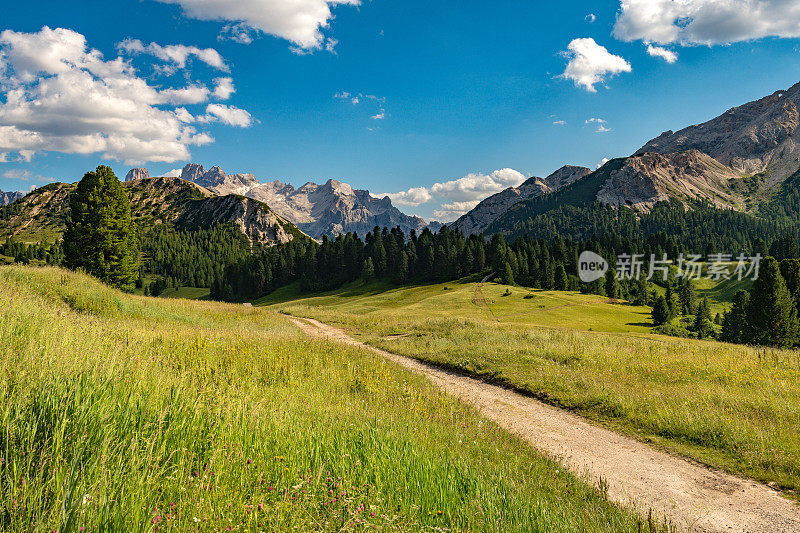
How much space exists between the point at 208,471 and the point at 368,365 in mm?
10797

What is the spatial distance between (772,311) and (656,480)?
66.4 metres

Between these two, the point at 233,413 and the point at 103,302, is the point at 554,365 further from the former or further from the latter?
the point at 103,302

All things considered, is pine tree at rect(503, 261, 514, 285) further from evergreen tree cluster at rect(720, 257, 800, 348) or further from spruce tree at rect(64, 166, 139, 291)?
spruce tree at rect(64, 166, 139, 291)

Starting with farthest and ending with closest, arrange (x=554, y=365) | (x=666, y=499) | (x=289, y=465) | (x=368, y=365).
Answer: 1. (x=554, y=365)
2. (x=368, y=365)
3. (x=666, y=499)
4. (x=289, y=465)

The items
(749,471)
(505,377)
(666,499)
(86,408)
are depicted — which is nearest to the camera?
(86,408)

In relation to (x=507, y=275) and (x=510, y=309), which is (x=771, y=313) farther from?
(x=507, y=275)

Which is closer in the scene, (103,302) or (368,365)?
(368,365)

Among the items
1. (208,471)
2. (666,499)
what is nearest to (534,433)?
(666,499)

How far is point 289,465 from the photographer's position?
416cm

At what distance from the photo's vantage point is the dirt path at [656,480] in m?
6.34

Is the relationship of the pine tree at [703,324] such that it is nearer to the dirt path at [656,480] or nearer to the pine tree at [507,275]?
the pine tree at [507,275]

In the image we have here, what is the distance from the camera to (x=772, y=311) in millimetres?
52719

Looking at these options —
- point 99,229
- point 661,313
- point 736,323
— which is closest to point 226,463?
point 99,229

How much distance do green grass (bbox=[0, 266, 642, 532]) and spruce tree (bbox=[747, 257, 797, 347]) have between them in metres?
67.6
